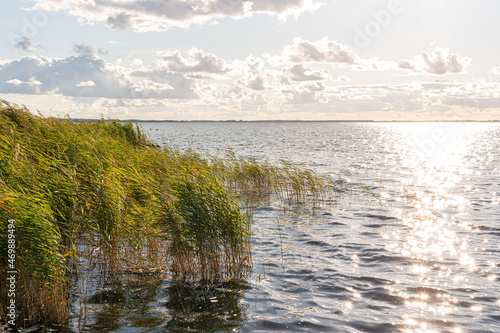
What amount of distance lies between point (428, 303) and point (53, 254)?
938 cm

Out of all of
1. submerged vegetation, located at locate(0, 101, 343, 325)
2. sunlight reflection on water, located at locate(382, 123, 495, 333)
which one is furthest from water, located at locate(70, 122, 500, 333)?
submerged vegetation, located at locate(0, 101, 343, 325)

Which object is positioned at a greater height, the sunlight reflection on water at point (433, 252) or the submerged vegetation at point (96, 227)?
the submerged vegetation at point (96, 227)

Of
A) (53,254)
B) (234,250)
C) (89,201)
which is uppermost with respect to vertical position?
(89,201)

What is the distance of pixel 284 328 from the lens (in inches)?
331

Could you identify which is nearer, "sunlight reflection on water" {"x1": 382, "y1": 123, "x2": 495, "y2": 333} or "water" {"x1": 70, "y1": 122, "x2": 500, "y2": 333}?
"water" {"x1": 70, "y1": 122, "x2": 500, "y2": 333}

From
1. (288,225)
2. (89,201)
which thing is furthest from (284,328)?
(288,225)

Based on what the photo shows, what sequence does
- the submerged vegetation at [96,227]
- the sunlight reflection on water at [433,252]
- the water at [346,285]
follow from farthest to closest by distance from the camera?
the sunlight reflection on water at [433,252] → the water at [346,285] → the submerged vegetation at [96,227]

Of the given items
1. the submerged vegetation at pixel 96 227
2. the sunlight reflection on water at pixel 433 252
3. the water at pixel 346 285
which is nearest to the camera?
the submerged vegetation at pixel 96 227

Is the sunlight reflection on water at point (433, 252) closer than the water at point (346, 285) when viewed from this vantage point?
No

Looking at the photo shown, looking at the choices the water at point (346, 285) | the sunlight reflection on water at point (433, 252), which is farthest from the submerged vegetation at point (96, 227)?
the sunlight reflection on water at point (433, 252)

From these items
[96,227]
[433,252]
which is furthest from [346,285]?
[96,227]

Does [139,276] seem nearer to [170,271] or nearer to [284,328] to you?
[170,271]

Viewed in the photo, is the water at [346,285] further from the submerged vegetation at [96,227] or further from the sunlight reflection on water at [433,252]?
the submerged vegetation at [96,227]

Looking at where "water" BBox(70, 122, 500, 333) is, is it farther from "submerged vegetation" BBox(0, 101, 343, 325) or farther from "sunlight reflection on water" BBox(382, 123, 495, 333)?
"submerged vegetation" BBox(0, 101, 343, 325)
